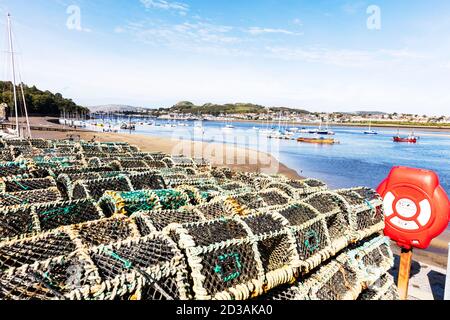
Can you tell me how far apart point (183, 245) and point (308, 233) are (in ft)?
4.15

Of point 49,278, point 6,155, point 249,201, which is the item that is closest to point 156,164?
point 6,155

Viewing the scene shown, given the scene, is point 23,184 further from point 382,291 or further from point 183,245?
point 382,291

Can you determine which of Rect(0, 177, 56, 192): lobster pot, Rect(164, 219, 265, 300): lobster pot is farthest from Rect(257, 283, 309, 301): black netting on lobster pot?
Rect(0, 177, 56, 192): lobster pot

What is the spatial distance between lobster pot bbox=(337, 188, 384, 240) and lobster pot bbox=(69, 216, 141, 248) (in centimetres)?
222

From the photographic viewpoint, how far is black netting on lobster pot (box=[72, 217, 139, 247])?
218cm

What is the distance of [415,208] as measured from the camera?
11.0ft

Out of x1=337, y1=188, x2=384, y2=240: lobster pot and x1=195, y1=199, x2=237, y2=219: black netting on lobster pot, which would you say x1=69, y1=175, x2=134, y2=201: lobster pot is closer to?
x1=195, y1=199, x2=237, y2=219: black netting on lobster pot

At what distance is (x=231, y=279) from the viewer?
1.98 m

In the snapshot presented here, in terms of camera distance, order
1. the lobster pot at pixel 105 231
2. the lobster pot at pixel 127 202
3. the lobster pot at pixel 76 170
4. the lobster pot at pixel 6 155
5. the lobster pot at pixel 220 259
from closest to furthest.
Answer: the lobster pot at pixel 220 259, the lobster pot at pixel 105 231, the lobster pot at pixel 127 202, the lobster pot at pixel 76 170, the lobster pot at pixel 6 155

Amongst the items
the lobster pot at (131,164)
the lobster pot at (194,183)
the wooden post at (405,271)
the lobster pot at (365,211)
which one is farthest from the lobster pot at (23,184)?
the wooden post at (405,271)

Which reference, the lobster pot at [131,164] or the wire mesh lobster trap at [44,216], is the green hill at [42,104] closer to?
the lobster pot at [131,164]

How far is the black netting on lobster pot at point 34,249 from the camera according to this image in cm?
185

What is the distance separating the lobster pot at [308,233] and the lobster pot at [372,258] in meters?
0.42
